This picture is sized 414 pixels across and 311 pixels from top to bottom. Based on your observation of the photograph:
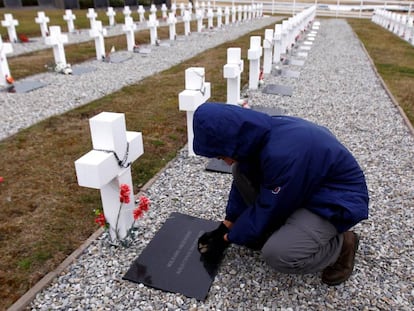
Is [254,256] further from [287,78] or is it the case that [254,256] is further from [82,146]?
[287,78]

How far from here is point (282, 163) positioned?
199 centimetres

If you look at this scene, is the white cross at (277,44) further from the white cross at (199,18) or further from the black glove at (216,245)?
the white cross at (199,18)

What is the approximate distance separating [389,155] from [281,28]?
18.0ft

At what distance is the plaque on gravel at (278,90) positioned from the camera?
6.55m

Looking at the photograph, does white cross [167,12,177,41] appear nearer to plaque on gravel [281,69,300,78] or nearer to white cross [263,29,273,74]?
white cross [263,29,273,74]

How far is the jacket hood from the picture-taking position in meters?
1.97

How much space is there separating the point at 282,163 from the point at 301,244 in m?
0.54

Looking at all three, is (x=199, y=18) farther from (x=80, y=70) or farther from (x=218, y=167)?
(x=218, y=167)

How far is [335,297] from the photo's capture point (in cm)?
228

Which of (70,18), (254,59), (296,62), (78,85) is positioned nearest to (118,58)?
(78,85)

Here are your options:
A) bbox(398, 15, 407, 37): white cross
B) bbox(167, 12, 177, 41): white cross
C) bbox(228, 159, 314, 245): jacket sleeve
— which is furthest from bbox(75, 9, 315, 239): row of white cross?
bbox(398, 15, 407, 37): white cross

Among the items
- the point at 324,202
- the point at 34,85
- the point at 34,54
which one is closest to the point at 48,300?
the point at 324,202

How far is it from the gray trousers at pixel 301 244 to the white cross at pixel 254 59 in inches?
186

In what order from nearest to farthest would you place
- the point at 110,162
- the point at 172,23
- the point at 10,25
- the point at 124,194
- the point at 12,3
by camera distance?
the point at 110,162
the point at 124,194
the point at 10,25
the point at 172,23
the point at 12,3
